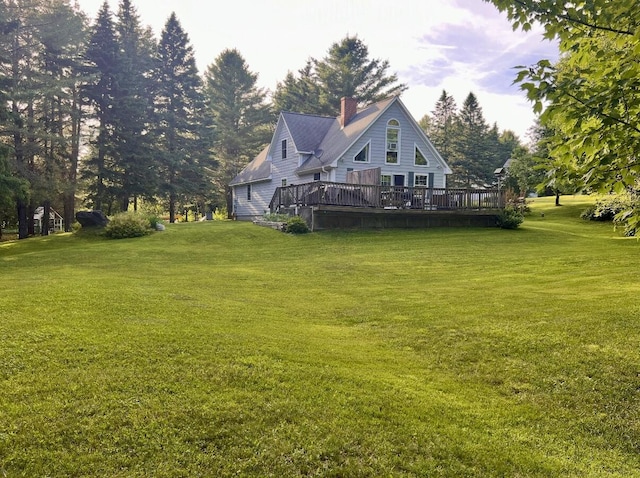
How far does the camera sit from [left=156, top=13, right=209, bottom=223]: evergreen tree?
1387 inches

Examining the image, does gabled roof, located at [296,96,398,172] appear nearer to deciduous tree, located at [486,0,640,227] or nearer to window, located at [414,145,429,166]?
window, located at [414,145,429,166]

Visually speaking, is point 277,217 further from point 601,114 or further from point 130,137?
point 601,114

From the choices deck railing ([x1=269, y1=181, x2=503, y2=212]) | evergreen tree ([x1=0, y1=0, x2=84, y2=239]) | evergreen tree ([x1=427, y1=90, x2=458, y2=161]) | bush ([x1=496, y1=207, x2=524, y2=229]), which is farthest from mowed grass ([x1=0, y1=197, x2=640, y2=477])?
evergreen tree ([x1=427, y1=90, x2=458, y2=161])

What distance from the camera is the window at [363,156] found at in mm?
23359

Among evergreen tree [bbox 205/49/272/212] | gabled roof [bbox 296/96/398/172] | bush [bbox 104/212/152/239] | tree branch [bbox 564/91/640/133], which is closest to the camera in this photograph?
tree branch [bbox 564/91/640/133]

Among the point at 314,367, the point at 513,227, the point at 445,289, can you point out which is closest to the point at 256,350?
the point at 314,367

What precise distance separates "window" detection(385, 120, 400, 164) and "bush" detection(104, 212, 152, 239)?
13.3 metres

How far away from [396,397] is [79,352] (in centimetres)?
311

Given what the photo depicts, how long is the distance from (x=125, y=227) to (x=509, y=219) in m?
17.6

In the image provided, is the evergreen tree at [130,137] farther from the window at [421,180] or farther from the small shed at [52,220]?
the window at [421,180]

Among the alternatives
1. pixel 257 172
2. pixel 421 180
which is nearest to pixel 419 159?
pixel 421 180

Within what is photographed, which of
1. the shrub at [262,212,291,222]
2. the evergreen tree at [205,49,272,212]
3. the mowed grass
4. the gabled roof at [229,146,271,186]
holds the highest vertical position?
the evergreen tree at [205,49,272,212]

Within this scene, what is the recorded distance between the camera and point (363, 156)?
23594 millimetres

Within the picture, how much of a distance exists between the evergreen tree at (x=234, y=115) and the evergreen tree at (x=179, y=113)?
6.51 meters
